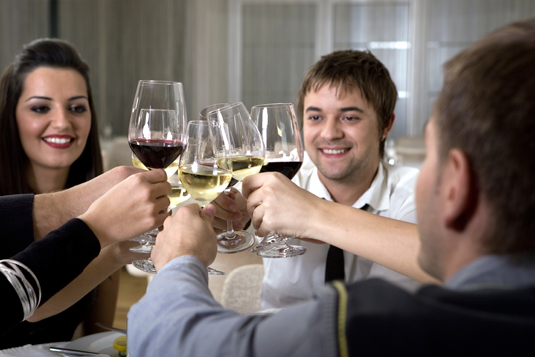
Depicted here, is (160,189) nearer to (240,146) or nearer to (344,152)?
(240,146)

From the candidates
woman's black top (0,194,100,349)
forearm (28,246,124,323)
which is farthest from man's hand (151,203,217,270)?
forearm (28,246,124,323)

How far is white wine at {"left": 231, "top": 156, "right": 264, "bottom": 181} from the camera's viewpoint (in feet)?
3.61

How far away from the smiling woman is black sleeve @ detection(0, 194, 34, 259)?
0.66m

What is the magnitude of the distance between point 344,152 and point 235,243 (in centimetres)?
87

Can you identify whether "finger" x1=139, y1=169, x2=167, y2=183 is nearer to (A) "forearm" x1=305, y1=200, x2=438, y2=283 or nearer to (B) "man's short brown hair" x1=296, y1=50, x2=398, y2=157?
(A) "forearm" x1=305, y1=200, x2=438, y2=283

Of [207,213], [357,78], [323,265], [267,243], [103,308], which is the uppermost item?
[357,78]

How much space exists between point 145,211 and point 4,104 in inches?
46.3

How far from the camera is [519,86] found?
0.52 metres

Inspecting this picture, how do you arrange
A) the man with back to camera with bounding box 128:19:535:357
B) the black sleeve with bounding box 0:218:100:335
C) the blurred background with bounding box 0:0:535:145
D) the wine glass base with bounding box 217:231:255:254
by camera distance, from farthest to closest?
the blurred background with bounding box 0:0:535:145 → the wine glass base with bounding box 217:231:255:254 → the black sleeve with bounding box 0:218:100:335 → the man with back to camera with bounding box 128:19:535:357

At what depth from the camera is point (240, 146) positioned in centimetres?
108

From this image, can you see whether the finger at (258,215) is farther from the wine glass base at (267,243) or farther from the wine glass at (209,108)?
the wine glass at (209,108)

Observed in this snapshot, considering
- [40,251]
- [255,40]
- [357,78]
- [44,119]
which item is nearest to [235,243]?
[40,251]

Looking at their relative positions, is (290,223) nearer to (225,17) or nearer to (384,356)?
(384,356)

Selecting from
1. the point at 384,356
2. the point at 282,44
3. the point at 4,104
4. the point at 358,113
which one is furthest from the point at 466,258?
the point at 282,44
